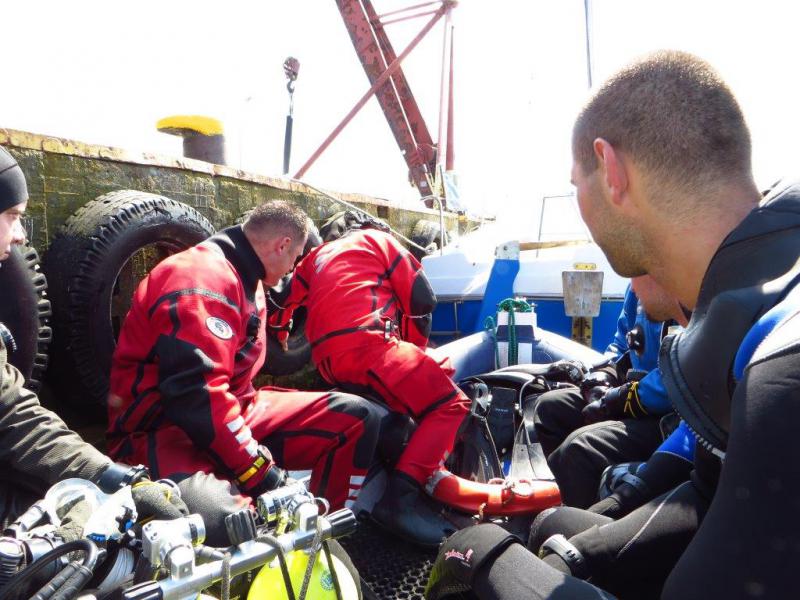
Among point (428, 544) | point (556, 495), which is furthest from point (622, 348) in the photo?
point (428, 544)

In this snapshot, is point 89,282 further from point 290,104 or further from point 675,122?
point 290,104

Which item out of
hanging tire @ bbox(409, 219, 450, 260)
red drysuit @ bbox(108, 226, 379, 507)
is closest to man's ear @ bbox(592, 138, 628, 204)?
red drysuit @ bbox(108, 226, 379, 507)

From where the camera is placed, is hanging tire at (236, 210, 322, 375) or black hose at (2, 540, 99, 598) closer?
black hose at (2, 540, 99, 598)

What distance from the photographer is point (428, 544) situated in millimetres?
2121

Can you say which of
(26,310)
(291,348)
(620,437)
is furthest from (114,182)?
(620,437)

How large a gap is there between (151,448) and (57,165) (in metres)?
1.54

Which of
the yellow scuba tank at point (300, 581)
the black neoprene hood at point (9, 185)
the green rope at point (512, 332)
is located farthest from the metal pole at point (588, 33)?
the yellow scuba tank at point (300, 581)

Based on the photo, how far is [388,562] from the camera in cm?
204

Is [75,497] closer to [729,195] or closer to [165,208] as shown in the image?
[729,195]

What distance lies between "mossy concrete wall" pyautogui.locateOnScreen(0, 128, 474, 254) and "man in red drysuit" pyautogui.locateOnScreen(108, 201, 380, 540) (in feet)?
3.09

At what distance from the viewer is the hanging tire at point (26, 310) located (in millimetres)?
2225

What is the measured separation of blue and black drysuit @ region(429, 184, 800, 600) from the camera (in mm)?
602

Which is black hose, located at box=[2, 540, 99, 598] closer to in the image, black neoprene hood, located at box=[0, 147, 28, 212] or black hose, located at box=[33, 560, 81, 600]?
black hose, located at box=[33, 560, 81, 600]

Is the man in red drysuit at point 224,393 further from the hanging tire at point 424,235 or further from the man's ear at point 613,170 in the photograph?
the hanging tire at point 424,235
